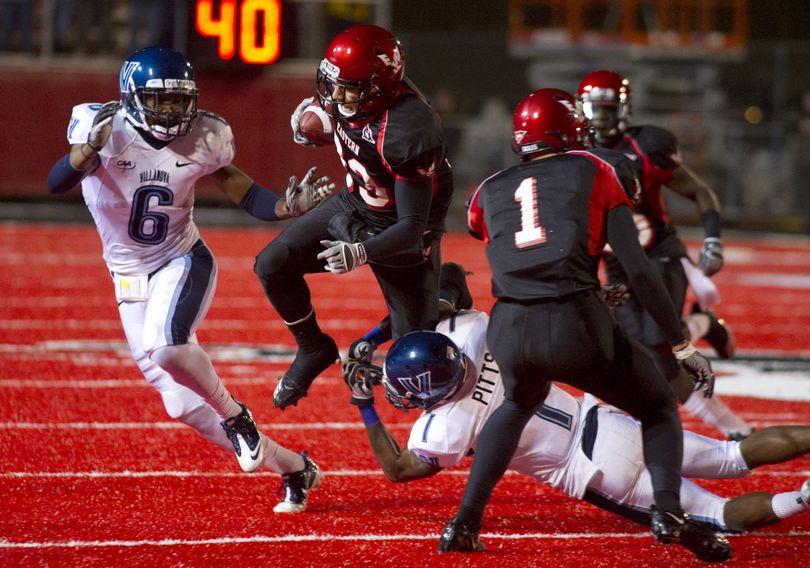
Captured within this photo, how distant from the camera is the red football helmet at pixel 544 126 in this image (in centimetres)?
405

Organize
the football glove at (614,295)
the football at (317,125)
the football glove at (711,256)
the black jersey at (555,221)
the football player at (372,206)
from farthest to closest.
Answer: the football glove at (711,256) → the football at (317,125) → the football player at (372,206) → the football glove at (614,295) → the black jersey at (555,221)

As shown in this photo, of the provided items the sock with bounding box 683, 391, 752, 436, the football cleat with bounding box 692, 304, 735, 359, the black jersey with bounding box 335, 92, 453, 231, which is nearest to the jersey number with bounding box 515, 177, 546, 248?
the black jersey with bounding box 335, 92, 453, 231

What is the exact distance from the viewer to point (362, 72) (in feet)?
14.6

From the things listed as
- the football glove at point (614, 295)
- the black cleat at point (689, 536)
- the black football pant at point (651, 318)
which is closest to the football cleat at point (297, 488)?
the football glove at point (614, 295)

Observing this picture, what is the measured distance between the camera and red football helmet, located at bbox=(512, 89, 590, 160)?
13.3 ft

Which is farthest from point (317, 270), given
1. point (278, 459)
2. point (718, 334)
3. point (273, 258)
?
point (718, 334)

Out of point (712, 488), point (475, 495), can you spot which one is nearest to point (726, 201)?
point (712, 488)

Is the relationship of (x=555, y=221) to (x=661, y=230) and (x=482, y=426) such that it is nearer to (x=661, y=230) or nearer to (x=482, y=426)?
(x=482, y=426)

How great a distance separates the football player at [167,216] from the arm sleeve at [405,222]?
38 centimetres

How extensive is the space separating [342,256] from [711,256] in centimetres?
269

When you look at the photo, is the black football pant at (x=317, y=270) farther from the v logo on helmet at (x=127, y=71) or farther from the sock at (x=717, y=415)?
the sock at (x=717, y=415)

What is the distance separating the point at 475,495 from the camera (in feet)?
13.0

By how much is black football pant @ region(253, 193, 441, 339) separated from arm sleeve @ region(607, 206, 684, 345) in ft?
3.49

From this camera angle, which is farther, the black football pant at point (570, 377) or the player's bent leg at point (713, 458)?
the player's bent leg at point (713, 458)
